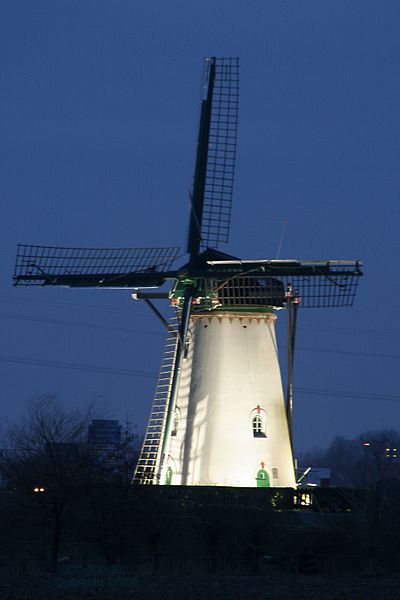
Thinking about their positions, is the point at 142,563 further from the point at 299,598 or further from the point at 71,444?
the point at 299,598

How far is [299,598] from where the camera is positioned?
29.5m

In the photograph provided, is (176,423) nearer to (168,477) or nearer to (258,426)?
(168,477)

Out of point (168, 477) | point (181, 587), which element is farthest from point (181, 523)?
point (181, 587)

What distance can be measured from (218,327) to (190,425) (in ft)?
11.5

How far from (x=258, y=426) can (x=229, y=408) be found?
1162 mm

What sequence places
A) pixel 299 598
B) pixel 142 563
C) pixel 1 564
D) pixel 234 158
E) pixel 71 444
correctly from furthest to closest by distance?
pixel 234 158
pixel 71 444
pixel 142 563
pixel 1 564
pixel 299 598

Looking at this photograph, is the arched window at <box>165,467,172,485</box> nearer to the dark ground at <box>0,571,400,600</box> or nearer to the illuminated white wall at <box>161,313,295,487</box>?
the illuminated white wall at <box>161,313,295,487</box>

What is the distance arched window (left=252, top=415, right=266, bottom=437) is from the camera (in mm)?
45531

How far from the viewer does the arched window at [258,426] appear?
4553 centimetres

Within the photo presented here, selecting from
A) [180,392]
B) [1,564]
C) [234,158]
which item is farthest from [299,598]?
[234,158]

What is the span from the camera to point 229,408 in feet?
149

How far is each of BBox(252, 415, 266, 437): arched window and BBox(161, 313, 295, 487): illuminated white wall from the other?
11 centimetres

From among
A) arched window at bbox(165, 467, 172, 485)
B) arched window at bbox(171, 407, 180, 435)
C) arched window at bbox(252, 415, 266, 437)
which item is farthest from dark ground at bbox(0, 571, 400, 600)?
arched window at bbox(171, 407, 180, 435)

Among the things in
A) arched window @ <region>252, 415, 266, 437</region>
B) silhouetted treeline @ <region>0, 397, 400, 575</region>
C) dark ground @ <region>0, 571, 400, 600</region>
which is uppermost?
arched window @ <region>252, 415, 266, 437</region>
